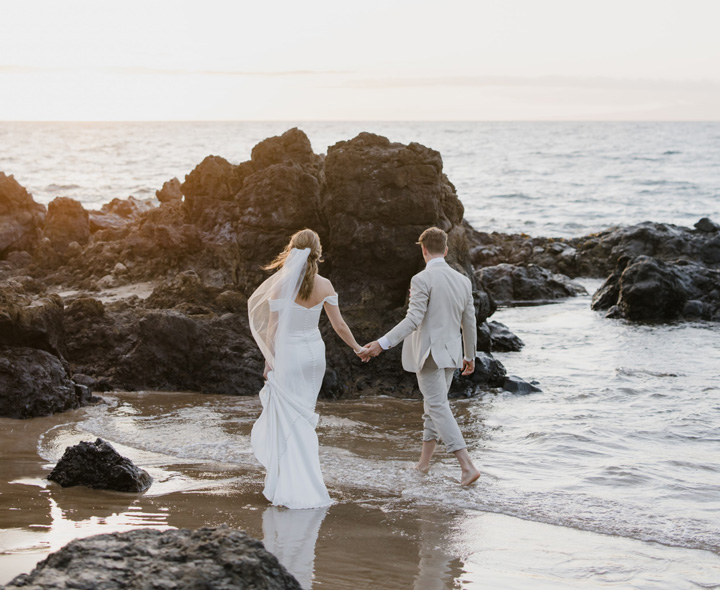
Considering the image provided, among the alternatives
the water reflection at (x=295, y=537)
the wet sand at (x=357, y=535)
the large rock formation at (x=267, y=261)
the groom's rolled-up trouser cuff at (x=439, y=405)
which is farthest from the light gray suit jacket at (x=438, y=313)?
the large rock formation at (x=267, y=261)

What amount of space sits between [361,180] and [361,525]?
6.21 meters

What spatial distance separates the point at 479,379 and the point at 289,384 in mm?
4958

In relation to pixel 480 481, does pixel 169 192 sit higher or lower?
higher

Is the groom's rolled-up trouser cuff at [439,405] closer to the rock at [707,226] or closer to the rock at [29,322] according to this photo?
the rock at [29,322]

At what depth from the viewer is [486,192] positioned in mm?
48469

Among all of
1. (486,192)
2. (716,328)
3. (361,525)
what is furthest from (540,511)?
(486,192)

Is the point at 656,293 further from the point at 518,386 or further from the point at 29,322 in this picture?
the point at 29,322

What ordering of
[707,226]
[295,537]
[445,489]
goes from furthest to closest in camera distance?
[707,226] → [445,489] → [295,537]

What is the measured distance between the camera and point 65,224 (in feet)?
52.9

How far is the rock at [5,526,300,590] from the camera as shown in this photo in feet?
9.66

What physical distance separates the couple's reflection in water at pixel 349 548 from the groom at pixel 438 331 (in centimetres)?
103

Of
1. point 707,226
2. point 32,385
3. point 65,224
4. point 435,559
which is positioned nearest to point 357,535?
point 435,559

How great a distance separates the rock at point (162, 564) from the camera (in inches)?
116

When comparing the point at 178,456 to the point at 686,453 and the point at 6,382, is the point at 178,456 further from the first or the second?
the point at 686,453
